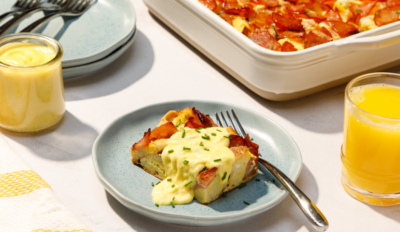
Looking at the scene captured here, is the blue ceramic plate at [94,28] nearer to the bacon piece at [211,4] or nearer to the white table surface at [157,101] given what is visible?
the white table surface at [157,101]

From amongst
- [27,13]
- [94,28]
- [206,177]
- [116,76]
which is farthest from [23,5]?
[206,177]

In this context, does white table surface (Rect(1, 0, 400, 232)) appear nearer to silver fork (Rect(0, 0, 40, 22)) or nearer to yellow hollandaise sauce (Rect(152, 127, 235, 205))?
yellow hollandaise sauce (Rect(152, 127, 235, 205))

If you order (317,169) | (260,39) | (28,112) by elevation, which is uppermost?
(260,39)

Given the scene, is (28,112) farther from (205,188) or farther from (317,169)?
(317,169)

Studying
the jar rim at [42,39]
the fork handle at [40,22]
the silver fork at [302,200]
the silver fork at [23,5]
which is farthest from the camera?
the silver fork at [23,5]

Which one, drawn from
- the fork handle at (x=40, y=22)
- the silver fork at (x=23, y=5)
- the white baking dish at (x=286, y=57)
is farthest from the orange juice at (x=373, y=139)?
the silver fork at (x=23, y=5)

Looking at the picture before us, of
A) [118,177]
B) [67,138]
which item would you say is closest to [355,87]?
[118,177]
